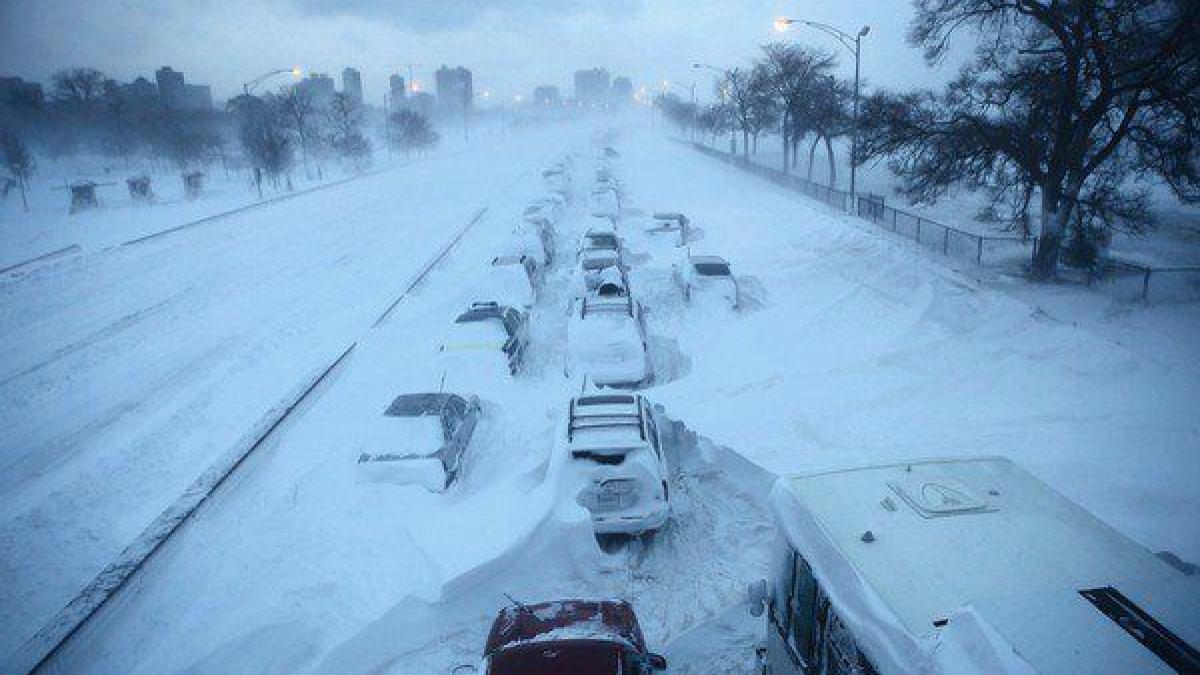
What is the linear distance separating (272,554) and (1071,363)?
14.0m

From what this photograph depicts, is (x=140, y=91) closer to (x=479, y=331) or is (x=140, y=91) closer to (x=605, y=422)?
(x=479, y=331)

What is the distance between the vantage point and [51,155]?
76.2 meters

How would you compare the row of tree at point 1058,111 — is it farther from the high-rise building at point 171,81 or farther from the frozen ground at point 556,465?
the high-rise building at point 171,81

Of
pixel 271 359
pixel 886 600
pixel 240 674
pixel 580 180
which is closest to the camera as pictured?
pixel 886 600

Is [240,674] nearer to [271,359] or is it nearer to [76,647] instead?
[76,647]

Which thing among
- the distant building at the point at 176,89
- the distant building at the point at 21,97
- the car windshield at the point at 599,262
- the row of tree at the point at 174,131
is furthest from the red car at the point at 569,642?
the distant building at the point at 176,89

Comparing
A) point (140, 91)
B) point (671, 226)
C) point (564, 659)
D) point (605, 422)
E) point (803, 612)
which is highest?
point (140, 91)

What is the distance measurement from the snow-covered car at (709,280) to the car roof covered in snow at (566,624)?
39.8 ft

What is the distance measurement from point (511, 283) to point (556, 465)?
1085 cm

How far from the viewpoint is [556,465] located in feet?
27.9

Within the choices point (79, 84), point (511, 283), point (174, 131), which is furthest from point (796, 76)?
point (79, 84)

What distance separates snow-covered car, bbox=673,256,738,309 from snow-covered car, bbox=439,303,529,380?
560 cm

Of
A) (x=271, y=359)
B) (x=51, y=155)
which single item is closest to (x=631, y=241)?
(x=271, y=359)

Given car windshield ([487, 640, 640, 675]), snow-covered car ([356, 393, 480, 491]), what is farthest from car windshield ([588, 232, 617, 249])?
car windshield ([487, 640, 640, 675])
